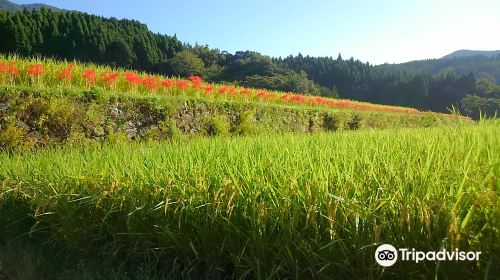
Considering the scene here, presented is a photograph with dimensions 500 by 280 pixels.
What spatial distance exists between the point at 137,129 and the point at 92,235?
429 cm

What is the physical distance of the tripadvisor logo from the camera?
1436mm

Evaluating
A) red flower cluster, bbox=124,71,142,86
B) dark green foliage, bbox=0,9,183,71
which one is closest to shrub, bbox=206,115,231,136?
red flower cluster, bbox=124,71,142,86

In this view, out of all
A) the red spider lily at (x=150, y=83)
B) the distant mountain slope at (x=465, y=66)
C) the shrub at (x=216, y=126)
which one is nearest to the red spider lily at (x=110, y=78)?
the red spider lily at (x=150, y=83)

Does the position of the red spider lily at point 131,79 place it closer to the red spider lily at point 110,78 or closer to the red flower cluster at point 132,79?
the red flower cluster at point 132,79

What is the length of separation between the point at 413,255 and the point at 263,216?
2.34 ft

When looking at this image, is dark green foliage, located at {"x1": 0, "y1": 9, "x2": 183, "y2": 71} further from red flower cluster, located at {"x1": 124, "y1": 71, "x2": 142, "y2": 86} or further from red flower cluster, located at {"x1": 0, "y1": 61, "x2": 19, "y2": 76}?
red flower cluster, located at {"x1": 0, "y1": 61, "x2": 19, "y2": 76}

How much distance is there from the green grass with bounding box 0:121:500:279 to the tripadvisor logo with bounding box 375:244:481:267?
0.10 feet

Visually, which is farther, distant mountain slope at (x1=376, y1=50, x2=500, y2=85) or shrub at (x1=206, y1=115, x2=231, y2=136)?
distant mountain slope at (x1=376, y1=50, x2=500, y2=85)

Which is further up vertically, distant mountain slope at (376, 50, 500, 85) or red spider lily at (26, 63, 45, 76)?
distant mountain slope at (376, 50, 500, 85)

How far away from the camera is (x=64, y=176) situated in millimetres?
3109

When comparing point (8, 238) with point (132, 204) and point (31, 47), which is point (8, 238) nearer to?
point (132, 204)

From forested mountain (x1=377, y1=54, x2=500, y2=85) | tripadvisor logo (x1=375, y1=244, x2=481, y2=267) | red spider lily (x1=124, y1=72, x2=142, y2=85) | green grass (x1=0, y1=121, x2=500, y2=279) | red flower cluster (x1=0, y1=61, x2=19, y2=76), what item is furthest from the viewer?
forested mountain (x1=377, y1=54, x2=500, y2=85)

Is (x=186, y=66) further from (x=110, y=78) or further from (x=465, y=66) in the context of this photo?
(x=465, y=66)

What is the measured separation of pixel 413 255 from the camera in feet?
5.06
